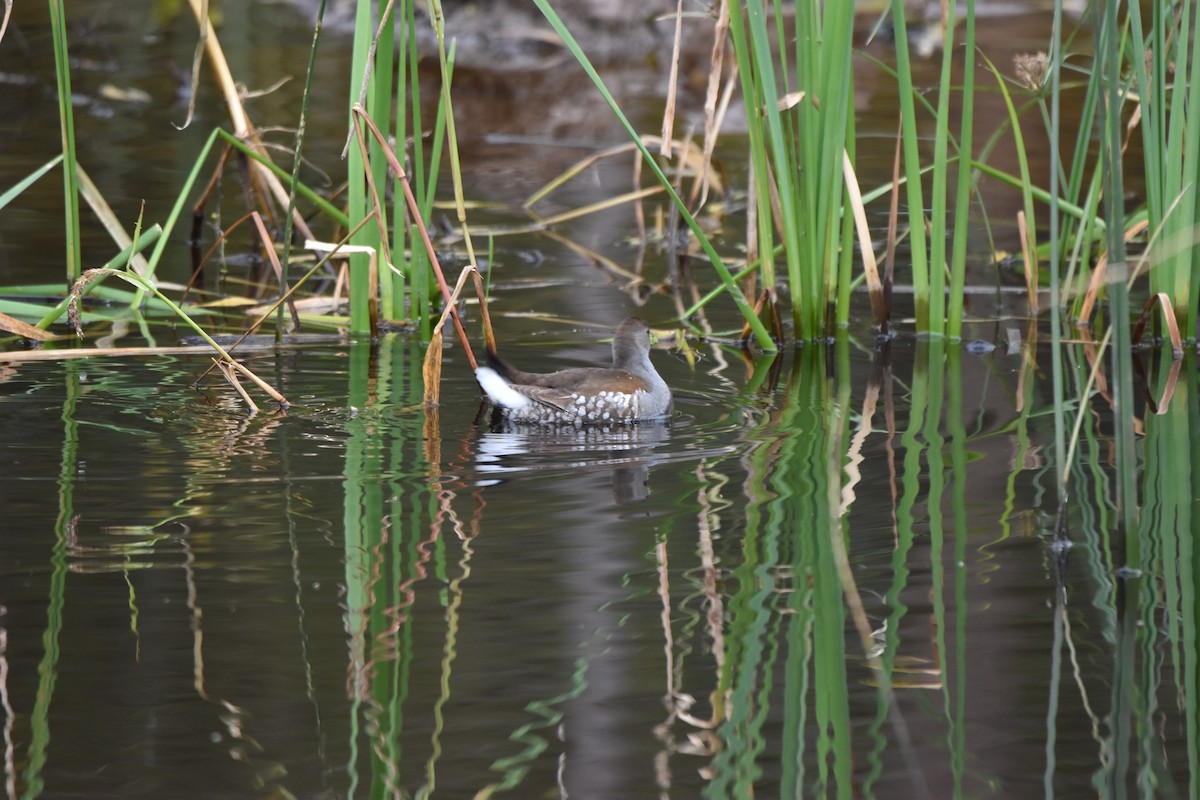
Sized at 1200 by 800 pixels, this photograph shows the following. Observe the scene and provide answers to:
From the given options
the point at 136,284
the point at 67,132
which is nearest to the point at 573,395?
the point at 136,284

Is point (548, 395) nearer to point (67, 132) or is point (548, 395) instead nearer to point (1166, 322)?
point (67, 132)

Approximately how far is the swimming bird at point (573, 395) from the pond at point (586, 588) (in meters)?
0.07

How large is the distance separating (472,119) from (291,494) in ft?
31.2

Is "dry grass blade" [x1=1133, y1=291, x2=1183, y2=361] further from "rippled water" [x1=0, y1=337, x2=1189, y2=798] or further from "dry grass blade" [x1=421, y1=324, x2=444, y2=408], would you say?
"dry grass blade" [x1=421, y1=324, x2=444, y2=408]

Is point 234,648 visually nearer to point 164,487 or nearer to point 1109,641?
point 164,487

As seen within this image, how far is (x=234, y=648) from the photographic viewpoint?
3701 mm

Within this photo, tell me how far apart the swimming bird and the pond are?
7cm

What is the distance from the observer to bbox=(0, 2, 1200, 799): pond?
10.6ft

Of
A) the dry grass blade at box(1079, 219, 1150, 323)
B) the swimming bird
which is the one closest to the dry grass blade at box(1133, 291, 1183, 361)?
the dry grass blade at box(1079, 219, 1150, 323)

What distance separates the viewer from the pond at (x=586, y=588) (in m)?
3.22

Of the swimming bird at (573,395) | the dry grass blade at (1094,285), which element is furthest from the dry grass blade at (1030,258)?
the swimming bird at (573,395)

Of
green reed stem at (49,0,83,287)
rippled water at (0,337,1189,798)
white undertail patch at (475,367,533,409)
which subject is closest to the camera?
rippled water at (0,337,1189,798)

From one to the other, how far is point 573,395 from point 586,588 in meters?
A: 1.84

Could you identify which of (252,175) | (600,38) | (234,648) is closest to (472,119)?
(600,38)
